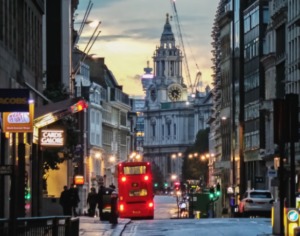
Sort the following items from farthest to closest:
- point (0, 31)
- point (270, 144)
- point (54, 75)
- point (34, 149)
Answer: point (270, 144) → point (54, 75) → point (34, 149) → point (0, 31)

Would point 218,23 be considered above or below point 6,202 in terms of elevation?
above

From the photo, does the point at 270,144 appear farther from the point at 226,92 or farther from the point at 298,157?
the point at 226,92

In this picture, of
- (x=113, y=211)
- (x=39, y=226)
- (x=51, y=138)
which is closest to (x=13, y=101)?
(x=39, y=226)

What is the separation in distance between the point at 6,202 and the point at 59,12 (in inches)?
2118

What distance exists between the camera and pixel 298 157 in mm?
94438

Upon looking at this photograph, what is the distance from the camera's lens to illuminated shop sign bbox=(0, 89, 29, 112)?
62.2 feet

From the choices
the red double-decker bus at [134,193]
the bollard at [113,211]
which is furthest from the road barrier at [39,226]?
the red double-decker bus at [134,193]

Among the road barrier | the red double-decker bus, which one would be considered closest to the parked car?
the red double-decker bus

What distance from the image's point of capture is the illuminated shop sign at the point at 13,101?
62.2 ft

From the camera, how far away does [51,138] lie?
4844 cm

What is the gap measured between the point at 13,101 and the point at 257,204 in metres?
52.7

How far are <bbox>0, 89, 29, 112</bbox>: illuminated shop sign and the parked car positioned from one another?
170 ft

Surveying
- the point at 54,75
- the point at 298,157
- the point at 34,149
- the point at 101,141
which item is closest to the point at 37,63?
the point at 34,149

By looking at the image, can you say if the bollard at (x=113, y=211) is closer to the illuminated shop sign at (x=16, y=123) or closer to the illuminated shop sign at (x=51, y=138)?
the illuminated shop sign at (x=51, y=138)
